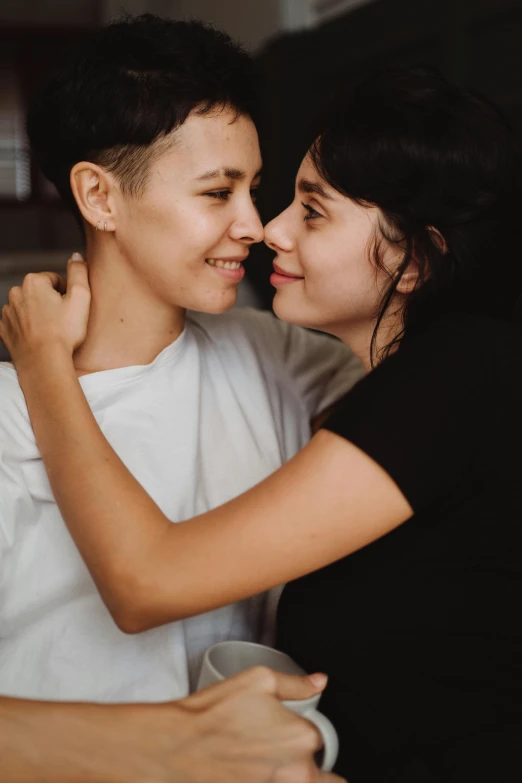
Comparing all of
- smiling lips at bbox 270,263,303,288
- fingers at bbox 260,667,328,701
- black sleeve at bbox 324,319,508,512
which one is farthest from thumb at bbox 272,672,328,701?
smiling lips at bbox 270,263,303,288

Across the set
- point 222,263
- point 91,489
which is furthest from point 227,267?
point 91,489

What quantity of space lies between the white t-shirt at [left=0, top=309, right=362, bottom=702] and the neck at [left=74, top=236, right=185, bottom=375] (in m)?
0.04

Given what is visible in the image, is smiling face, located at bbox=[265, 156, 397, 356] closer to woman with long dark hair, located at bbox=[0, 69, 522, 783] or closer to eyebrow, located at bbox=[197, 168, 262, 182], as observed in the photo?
woman with long dark hair, located at bbox=[0, 69, 522, 783]

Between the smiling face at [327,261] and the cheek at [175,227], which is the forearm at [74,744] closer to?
the smiling face at [327,261]

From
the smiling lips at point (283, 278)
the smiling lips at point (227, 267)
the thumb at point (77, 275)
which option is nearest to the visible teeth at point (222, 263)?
the smiling lips at point (227, 267)

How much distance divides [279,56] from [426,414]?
2.85m

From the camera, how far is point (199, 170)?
53.3 inches

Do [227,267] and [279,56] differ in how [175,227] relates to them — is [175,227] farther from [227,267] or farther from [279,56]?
[279,56]

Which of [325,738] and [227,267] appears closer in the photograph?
[325,738]

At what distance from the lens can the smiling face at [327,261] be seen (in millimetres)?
1219

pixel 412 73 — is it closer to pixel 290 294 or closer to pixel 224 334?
pixel 290 294

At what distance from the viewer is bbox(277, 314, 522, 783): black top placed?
982 millimetres

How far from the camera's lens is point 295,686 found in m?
0.93

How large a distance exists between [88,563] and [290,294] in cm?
53
